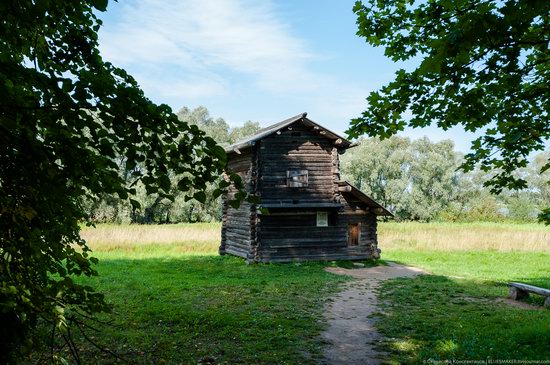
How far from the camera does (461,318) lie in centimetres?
1027

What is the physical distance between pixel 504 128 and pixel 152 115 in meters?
6.08

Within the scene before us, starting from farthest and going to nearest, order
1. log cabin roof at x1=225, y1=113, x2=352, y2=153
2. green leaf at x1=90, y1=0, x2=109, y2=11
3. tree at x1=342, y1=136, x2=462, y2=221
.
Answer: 1. tree at x1=342, y1=136, x2=462, y2=221
2. log cabin roof at x1=225, y1=113, x2=352, y2=153
3. green leaf at x1=90, y1=0, x2=109, y2=11

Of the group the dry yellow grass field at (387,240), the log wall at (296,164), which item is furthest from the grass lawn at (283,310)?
the log wall at (296,164)

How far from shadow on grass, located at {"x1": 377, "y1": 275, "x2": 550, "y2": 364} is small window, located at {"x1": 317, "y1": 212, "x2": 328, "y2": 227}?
23.3 ft

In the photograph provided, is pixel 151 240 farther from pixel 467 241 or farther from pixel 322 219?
pixel 467 241

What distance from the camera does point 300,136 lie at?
845 inches

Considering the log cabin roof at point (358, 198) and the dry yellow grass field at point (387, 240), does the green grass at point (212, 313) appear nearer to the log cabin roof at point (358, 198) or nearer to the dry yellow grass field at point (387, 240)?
the log cabin roof at point (358, 198)

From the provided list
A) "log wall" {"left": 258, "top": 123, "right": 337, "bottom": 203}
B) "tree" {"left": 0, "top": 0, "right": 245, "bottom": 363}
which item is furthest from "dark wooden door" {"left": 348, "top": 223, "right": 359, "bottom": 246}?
"tree" {"left": 0, "top": 0, "right": 245, "bottom": 363}

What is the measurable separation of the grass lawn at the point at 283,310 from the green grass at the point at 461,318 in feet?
0.08

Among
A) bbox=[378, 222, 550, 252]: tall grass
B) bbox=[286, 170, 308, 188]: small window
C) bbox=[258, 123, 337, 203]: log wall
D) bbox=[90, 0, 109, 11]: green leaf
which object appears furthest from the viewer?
bbox=[378, 222, 550, 252]: tall grass

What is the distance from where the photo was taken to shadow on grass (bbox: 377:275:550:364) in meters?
7.52

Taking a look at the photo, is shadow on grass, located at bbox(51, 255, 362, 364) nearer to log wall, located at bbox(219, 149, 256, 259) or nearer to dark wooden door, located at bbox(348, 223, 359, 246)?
log wall, located at bbox(219, 149, 256, 259)

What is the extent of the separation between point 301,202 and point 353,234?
141 inches

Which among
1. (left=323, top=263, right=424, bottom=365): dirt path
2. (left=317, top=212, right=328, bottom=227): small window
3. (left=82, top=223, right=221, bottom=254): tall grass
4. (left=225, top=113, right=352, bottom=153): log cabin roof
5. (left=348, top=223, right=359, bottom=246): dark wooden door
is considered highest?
(left=225, top=113, right=352, bottom=153): log cabin roof
